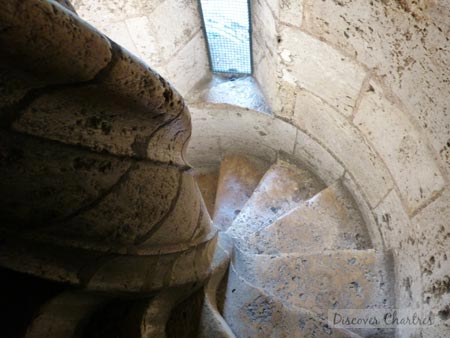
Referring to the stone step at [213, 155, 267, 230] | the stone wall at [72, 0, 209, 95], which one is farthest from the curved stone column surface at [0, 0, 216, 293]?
the stone step at [213, 155, 267, 230]

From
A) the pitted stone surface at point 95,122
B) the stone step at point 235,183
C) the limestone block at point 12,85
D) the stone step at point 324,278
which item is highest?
the limestone block at point 12,85

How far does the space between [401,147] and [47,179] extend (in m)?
1.33

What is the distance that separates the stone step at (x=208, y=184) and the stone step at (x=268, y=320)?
6.48ft

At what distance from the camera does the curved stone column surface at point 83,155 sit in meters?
0.51

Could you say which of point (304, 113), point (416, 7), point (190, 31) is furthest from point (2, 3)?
point (190, 31)

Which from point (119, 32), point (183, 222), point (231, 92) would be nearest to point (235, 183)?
point (231, 92)

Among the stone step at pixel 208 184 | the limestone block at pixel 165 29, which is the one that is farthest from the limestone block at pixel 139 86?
the stone step at pixel 208 184

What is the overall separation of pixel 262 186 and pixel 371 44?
57.6 inches

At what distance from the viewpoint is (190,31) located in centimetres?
238

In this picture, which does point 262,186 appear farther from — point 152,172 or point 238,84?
point 152,172

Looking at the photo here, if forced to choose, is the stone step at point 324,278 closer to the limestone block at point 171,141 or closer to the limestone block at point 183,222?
the limestone block at point 183,222

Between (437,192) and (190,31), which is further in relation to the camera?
(190,31)

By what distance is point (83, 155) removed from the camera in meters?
0.64

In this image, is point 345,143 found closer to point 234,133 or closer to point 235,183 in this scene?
point 234,133
